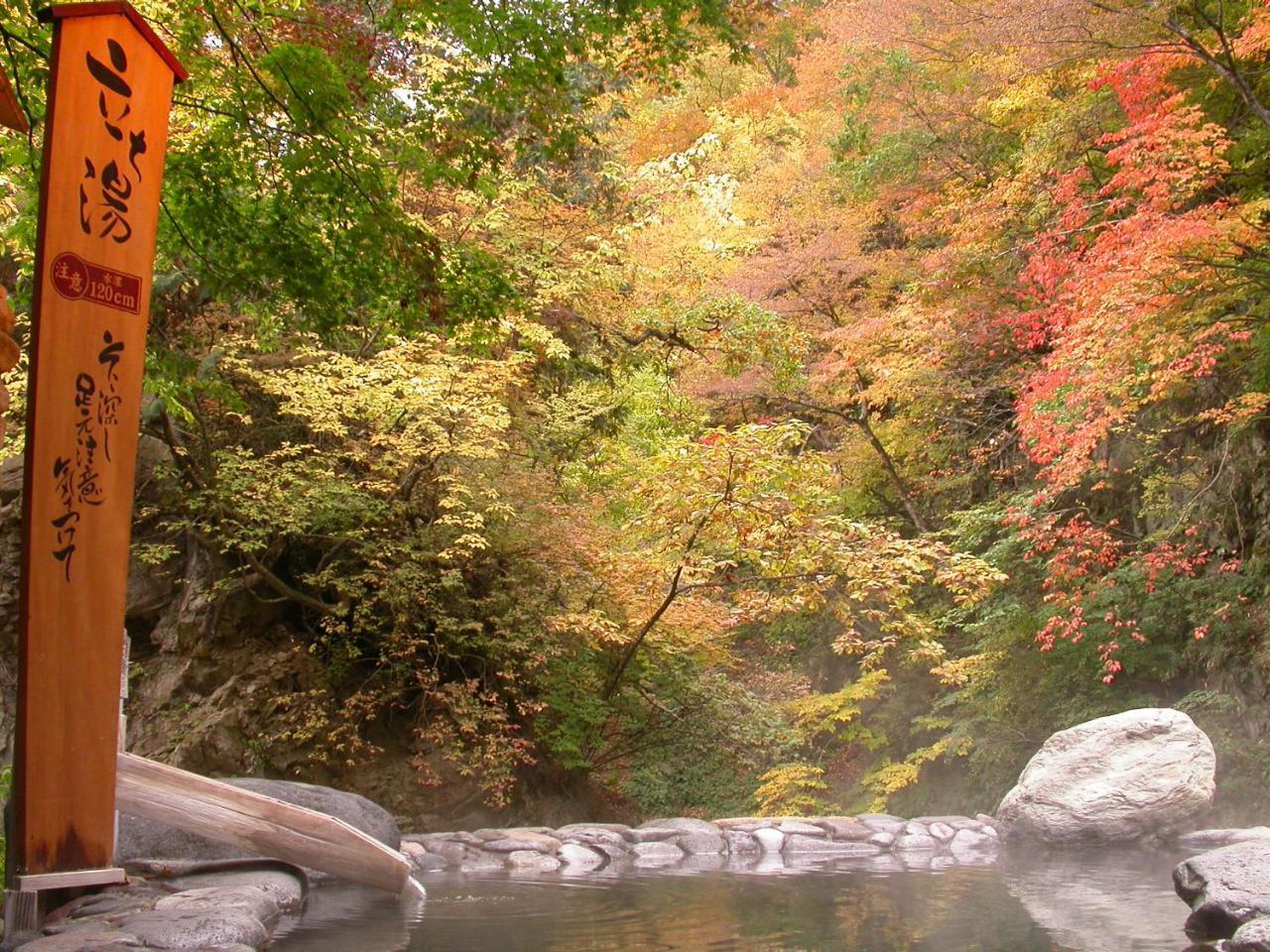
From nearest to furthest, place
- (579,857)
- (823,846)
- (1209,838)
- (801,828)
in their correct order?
(579,857) < (1209,838) < (823,846) < (801,828)

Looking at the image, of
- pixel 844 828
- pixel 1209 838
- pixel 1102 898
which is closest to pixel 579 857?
pixel 844 828

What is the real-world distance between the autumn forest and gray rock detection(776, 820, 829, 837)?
6.08 ft

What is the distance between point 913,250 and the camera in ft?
52.1

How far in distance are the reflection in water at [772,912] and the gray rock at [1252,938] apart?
0.41m

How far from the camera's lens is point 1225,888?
622cm

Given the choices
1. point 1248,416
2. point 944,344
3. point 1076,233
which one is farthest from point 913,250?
point 1248,416

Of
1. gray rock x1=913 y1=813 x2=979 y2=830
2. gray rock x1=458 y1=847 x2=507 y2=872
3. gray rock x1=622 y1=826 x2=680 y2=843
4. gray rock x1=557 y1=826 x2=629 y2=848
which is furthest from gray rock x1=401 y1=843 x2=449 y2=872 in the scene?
gray rock x1=913 y1=813 x2=979 y2=830

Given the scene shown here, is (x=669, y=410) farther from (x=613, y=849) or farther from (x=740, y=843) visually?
(x=613, y=849)

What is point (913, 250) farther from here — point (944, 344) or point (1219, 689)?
point (1219, 689)

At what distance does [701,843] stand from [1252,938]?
580cm

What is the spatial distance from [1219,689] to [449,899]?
28.5 ft

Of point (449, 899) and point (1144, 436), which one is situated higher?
point (1144, 436)

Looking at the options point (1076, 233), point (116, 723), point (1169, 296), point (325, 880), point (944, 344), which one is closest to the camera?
point (116, 723)

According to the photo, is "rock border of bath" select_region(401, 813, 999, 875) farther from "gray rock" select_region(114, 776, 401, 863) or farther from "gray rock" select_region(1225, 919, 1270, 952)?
"gray rock" select_region(1225, 919, 1270, 952)
